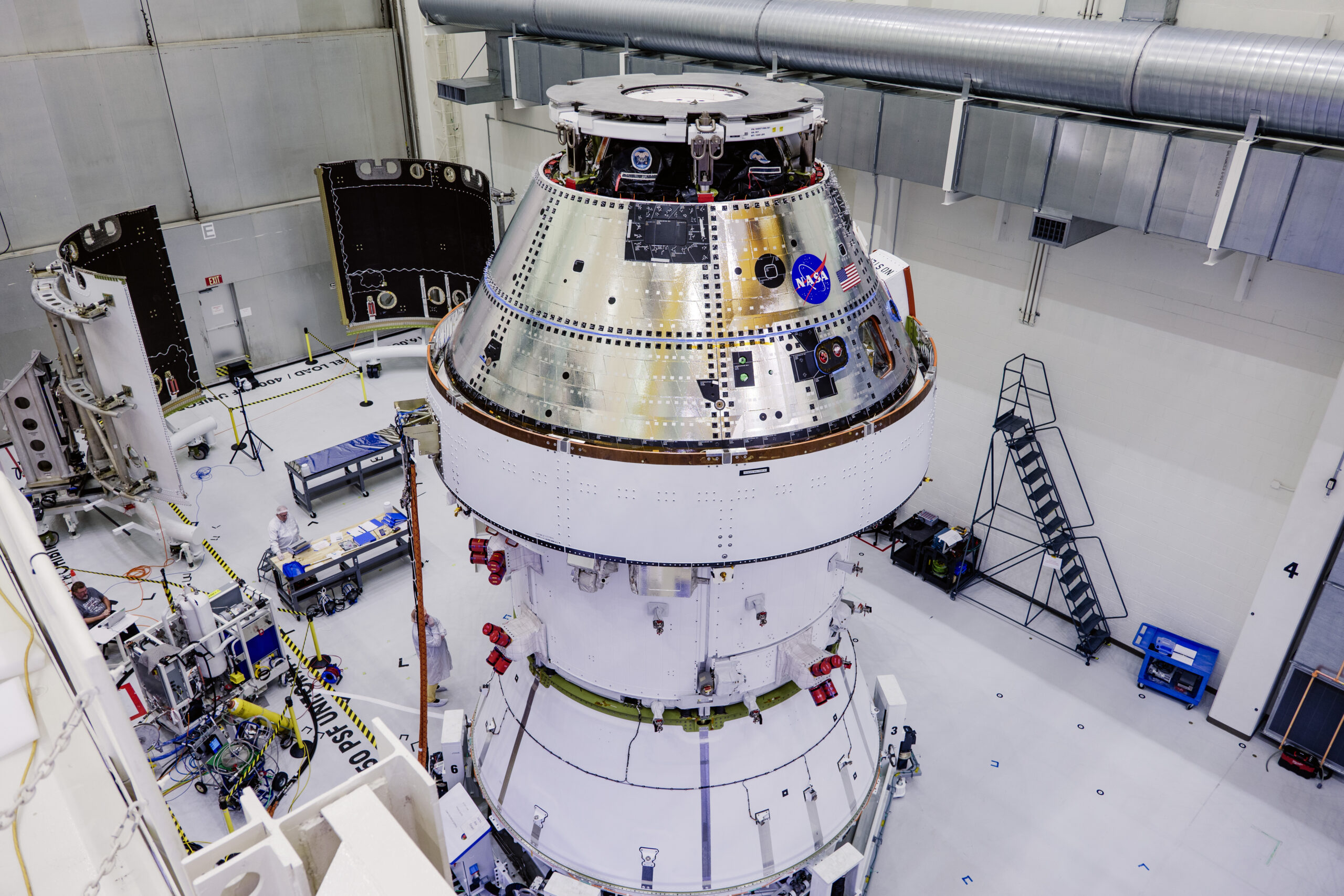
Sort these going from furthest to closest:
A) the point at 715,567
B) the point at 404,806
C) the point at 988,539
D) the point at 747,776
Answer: the point at 988,539 → the point at 747,776 → the point at 715,567 → the point at 404,806

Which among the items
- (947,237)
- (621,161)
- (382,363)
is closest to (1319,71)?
(947,237)

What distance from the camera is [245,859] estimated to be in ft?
12.5

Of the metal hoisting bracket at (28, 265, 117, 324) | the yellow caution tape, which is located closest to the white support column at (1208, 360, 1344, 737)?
the yellow caution tape

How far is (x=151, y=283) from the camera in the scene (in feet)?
55.7

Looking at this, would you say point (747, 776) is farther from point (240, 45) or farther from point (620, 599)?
point (240, 45)

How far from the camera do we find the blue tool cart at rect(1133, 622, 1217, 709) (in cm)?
1255

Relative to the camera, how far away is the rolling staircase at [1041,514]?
13.5m

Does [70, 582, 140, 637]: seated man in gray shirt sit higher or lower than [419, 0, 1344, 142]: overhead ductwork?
lower

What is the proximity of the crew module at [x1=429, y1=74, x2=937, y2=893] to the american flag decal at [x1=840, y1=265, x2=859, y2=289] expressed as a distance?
0.03m

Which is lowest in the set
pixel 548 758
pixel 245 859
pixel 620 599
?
pixel 548 758

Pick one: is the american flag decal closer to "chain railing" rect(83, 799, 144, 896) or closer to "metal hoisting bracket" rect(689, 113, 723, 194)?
"metal hoisting bracket" rect(689, 113, 723, 194)

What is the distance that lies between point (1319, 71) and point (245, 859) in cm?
1074

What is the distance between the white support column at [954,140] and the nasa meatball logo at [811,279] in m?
5.02

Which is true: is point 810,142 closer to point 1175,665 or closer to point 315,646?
point 1175,665
